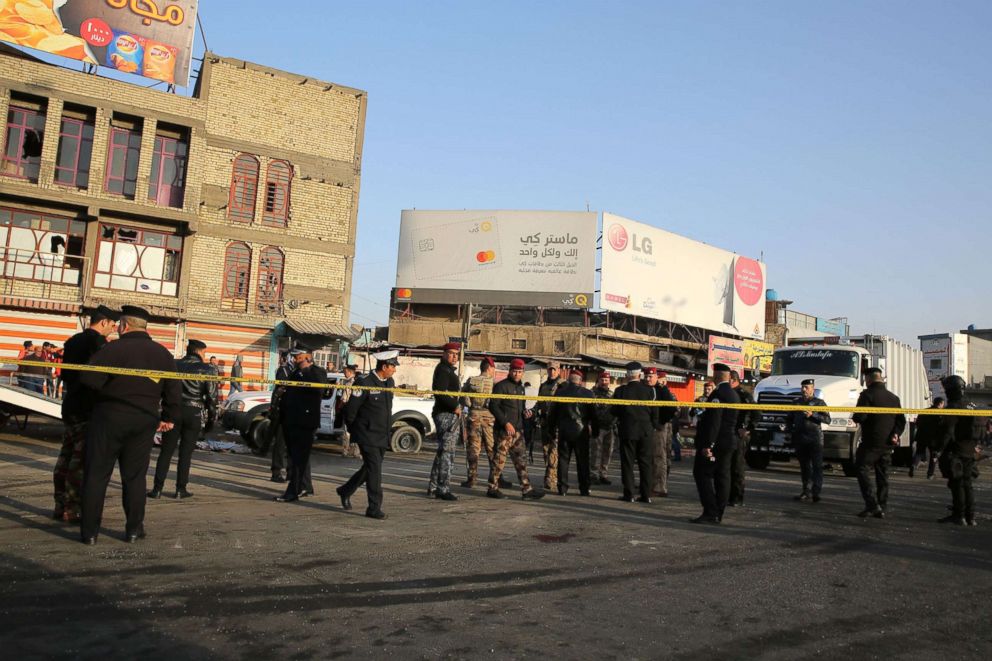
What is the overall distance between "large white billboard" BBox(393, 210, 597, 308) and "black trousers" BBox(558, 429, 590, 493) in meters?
31.0

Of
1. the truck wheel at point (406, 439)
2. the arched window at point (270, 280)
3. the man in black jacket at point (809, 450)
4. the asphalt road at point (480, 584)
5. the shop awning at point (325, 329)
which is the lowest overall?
the asphalt road at point (480, 584)

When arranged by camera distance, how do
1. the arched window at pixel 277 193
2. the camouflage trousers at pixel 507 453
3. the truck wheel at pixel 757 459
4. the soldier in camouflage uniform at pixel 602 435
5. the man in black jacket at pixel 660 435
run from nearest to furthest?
1. the camouflage trousers at pixel 507 453
2. the man in black jacket at pixel 660 435
3. the soldier in camouflage uniform at pixel 602 435
4. the truck wheel at pixel 757 459
5. the arched window at pixel 277 193

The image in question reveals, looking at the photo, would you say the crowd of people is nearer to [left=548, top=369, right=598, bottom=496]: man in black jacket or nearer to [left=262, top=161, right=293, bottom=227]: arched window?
[left=548, top=369, right=598, bottom=496]: man in black jacket

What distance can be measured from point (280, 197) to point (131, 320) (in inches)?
934

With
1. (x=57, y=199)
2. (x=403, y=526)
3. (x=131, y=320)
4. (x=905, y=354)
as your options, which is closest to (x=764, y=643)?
(x=403, y=526)

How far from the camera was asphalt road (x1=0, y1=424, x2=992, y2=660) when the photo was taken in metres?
4.10

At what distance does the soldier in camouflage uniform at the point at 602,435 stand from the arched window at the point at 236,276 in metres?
18.2

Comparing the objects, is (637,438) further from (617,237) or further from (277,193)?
(617,237)

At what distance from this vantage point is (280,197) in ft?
96.5

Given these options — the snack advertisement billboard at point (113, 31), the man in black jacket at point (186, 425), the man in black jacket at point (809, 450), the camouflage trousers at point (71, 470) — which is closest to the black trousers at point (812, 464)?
the man in black jacket at point (809, 450)

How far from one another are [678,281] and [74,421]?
42241mm

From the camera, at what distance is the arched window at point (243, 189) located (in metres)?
28.6

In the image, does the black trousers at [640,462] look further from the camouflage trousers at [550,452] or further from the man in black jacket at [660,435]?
the camouflage trousers at [550,452]

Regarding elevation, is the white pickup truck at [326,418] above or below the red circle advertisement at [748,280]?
below
